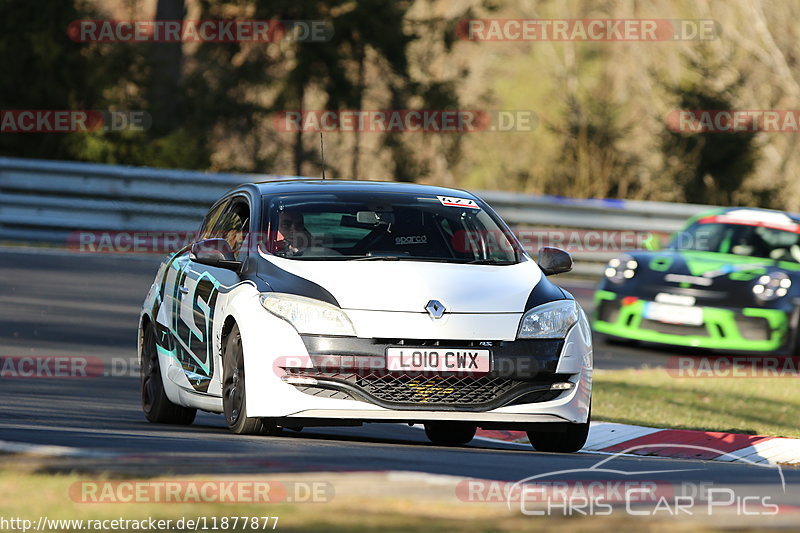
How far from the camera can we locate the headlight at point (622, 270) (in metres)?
16.3

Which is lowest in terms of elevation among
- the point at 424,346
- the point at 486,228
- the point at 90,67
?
the point at 424,346

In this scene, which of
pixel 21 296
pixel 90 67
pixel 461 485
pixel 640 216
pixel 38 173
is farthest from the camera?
pixel 90 67

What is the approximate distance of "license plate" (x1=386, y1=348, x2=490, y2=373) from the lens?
784 centimetres

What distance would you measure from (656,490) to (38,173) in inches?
634

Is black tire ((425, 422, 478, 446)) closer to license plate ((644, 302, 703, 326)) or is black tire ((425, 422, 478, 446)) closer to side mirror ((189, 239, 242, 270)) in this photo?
side mirror ((189, 239, 242, 270))

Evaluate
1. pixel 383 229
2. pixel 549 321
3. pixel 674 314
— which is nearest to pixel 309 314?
pixel 383 229

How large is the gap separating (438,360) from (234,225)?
82.7 inches

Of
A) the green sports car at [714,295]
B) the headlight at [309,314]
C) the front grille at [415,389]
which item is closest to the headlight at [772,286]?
the green sports car at [714,295]

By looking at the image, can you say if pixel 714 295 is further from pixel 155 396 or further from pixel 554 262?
pixel 155 396

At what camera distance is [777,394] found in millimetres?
13023

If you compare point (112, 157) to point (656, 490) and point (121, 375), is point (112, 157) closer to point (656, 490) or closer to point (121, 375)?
point (121, 375)

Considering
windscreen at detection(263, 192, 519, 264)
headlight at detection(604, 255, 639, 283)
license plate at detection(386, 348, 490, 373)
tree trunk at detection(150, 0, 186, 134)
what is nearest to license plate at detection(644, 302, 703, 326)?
headlight at detection(604, 255, 639, 283)

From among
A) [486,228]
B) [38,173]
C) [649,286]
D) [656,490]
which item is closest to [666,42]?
[38,173]

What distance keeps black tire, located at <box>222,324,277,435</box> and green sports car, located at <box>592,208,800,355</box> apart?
319 inches
